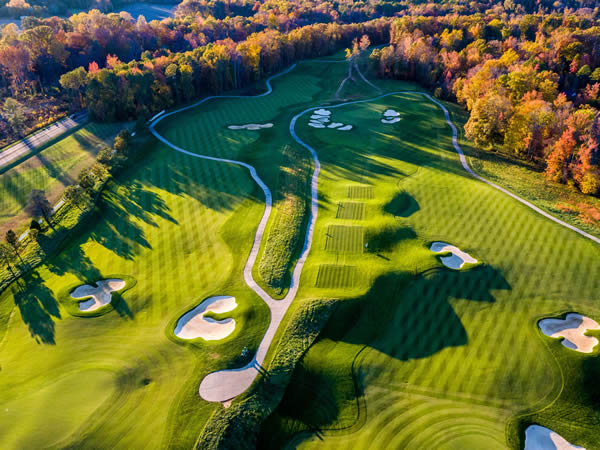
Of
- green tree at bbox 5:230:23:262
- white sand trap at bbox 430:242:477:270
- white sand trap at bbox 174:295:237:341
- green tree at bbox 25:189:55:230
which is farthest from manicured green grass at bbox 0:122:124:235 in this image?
white sand trap at bbox 430:242:477:270

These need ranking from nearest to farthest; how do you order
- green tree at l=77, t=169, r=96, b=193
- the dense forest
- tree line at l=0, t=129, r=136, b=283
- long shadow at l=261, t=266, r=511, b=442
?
1. long shadow at l=261, t=266, r=511, b=442
2. tree line at l=0, t=129, r=136, b=283
3. green tree at l=77, t=169, r=96, b=193
4. the dense forest

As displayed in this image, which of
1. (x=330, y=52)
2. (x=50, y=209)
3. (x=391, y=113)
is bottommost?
(x=50, y=209)

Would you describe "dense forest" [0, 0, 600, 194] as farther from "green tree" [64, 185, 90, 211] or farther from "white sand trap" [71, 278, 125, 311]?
"white sand trap" [71, 278, 125, 311]

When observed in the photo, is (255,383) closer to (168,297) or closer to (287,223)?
(168,297)

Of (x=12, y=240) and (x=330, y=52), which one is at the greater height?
(x=330, y=52)

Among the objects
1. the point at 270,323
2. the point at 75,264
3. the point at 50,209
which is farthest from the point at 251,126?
the point at 270,323

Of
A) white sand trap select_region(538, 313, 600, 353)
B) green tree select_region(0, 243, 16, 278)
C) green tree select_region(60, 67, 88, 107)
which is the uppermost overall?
green tree select_region(60, 67, 88, 107)

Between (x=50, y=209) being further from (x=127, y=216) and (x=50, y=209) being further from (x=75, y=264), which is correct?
(x=75, y=264)
